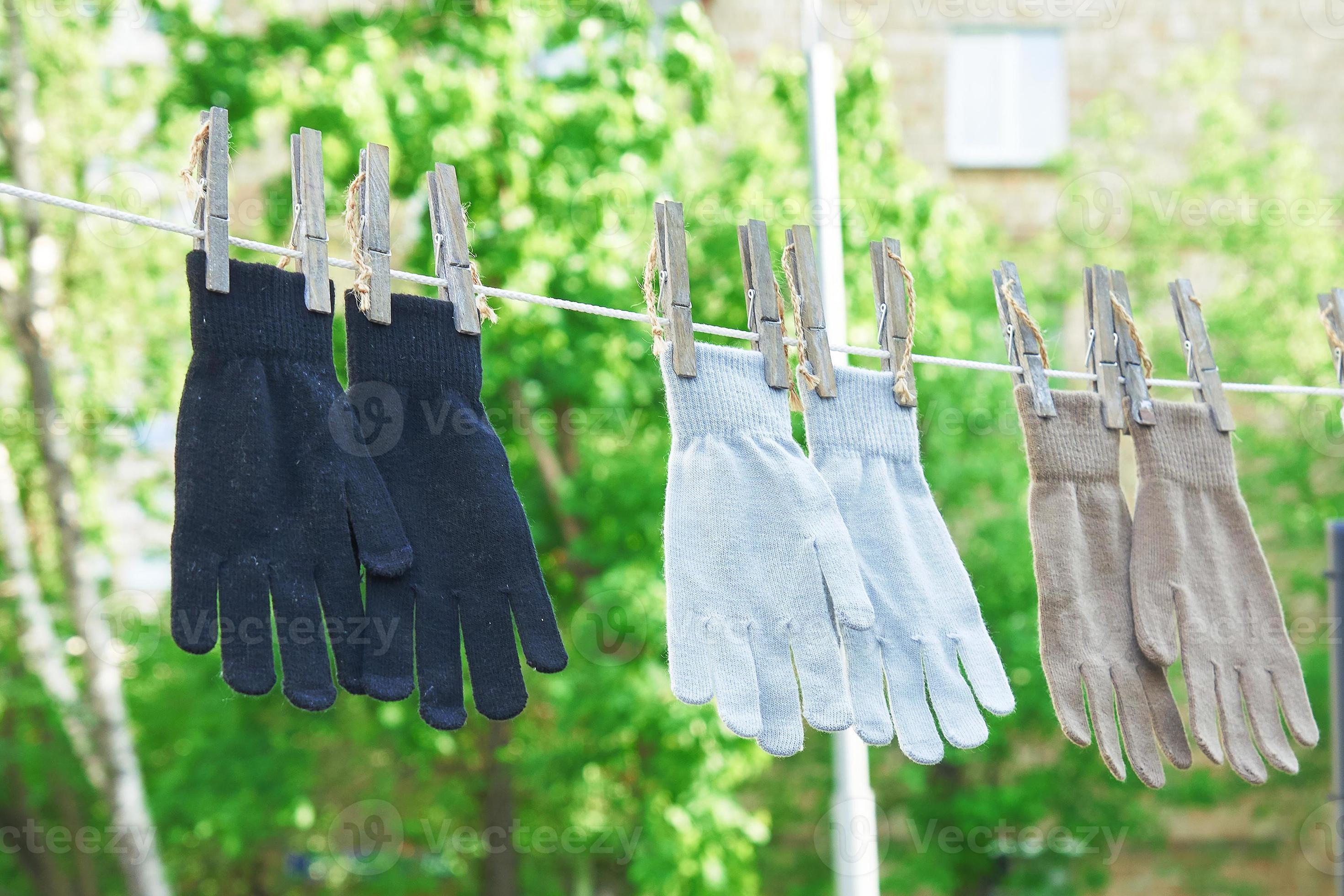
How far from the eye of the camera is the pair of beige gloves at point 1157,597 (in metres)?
2.65

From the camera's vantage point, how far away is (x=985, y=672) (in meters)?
2.57

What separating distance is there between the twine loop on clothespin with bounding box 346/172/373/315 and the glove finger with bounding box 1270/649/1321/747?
2117 millimetres

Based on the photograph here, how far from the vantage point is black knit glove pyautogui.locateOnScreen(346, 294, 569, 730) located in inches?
88.2

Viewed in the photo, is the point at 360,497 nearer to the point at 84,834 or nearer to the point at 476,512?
the point at 476,512

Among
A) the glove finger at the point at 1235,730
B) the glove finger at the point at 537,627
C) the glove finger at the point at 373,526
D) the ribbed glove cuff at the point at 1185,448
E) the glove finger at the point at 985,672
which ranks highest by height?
the ribbed glove cuff at the point at 1185,448

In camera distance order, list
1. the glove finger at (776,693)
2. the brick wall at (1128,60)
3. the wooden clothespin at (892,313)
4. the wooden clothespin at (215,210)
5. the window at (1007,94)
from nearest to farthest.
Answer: the wooden clothespin at (215,210)
the glove finger at (776,693)
the wooden clothespin at (892,313)
the brick wall at (1128,60)
the window at (1007,94)

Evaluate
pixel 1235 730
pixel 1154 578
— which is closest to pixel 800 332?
pixel 1154 578

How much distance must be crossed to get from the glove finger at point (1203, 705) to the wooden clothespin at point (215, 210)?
2.05 m

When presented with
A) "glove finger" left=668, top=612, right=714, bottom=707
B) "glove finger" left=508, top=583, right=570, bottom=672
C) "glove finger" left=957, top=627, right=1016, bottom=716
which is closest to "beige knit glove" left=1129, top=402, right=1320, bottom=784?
"glove finger" left=957, top=627, right=1016, bottom=716

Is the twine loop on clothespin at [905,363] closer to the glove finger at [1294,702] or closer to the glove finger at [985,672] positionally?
the glove finger at [985,672]

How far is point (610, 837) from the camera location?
7418 mm

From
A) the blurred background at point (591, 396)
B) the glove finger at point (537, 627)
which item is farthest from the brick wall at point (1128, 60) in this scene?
the glove finger at point (537, 627)

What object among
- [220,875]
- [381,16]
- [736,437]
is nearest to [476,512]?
[736,437]

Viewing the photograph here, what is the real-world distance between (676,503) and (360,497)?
62 cm
